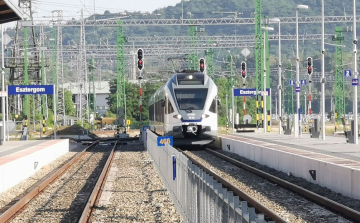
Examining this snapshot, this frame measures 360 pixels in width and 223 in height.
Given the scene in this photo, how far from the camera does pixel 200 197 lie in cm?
1166

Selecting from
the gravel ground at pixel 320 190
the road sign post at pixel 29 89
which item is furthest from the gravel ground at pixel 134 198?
the road sign post at pixel 29 89

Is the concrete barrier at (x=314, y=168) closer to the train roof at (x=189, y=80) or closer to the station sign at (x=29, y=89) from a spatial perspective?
the train roof at (x=189, y=80)

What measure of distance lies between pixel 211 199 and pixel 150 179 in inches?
561

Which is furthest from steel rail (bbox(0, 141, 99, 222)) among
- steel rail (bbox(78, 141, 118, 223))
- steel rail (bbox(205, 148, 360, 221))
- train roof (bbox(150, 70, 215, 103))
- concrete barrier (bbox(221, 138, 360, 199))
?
train roof (bbox(150, 70, 215, 103))

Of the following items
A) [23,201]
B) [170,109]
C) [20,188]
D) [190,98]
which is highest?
[190,98]

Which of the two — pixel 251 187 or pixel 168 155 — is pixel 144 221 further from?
pixel 251 187

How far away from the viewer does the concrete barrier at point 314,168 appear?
18741 millimetres

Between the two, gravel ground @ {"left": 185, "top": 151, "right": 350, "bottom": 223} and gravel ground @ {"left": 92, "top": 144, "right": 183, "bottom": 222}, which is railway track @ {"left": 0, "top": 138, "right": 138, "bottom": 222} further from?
gravel ground @ {"left": 185, "top": 151, "right": 350, "bottom": 223}

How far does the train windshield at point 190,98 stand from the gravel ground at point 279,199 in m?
8.94

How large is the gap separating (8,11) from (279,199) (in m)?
10.8

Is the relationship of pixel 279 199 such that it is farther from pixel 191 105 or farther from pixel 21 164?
pixel 191 105

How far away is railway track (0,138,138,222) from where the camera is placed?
16250 millimetres

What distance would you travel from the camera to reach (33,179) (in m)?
26.1

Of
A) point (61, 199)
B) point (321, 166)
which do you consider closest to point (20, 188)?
point (61, 199)
